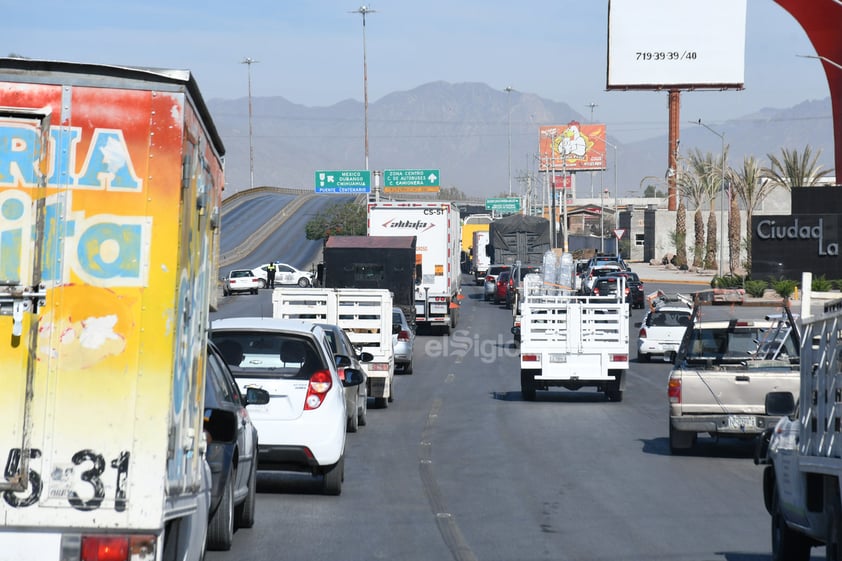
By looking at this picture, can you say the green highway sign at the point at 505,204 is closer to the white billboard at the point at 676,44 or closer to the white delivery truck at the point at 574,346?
the white billboard at the point at 676,44

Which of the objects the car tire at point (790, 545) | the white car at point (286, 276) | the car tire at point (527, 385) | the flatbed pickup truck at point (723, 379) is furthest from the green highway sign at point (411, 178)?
the car tire at point (790, 545)

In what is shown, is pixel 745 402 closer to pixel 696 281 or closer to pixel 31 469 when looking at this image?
pixel 31 469

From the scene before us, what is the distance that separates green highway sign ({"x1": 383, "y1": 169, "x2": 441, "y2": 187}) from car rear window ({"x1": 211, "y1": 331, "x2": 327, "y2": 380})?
295 feet

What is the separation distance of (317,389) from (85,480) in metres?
6.38

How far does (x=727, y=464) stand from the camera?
640 inches

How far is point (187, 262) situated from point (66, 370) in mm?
856

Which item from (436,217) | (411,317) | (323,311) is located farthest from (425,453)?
(436,217)

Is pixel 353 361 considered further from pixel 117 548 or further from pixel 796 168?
pixel 796 168

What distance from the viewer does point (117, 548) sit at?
20.4 ft

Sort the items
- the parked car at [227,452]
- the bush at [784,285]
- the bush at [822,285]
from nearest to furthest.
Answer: the parked car at [227,452]
the bush at [822,285]
the bush at [784,285]

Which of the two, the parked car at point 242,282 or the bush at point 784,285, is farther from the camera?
the parked car at point 242,282

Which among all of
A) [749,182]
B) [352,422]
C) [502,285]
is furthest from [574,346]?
[749,182]

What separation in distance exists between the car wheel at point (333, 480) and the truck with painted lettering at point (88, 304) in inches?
250

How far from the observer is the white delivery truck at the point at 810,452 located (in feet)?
25.1
